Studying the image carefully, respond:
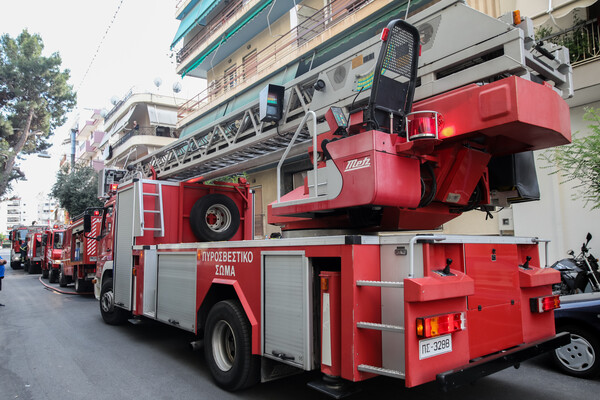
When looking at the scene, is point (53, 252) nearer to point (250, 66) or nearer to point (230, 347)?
point (250, 66)

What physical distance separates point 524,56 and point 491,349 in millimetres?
2468

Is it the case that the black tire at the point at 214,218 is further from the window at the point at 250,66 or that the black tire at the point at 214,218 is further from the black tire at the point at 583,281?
the window at the point at 250,66

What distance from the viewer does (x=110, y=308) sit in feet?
27.0

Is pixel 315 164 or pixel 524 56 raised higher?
pixel 524 56

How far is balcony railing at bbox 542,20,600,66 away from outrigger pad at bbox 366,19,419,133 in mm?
7157

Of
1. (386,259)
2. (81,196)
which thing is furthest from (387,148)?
(81,196)

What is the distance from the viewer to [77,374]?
5.39 metres

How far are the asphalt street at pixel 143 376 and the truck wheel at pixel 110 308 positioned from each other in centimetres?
17

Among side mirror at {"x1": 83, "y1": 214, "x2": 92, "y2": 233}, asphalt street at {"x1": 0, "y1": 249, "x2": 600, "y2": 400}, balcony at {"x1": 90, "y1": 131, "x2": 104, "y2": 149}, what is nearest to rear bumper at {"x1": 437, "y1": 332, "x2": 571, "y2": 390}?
asphalt street at {"x1": 0, "y1": 249, "x2": 600, "y2": 400}

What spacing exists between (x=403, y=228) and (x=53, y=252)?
19.0 metres

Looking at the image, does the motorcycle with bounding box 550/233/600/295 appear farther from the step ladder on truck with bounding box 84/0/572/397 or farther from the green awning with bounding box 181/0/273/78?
the green awning with bounding box 181/0/273/78

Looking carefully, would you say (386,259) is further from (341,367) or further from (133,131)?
(133,131)

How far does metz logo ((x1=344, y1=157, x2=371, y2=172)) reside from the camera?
11.2ft

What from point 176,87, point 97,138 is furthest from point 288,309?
point 97,138
